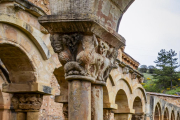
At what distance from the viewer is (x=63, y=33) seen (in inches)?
134

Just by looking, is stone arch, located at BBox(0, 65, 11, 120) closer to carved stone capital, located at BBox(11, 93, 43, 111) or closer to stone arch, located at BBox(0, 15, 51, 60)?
carved stone capital, located at BBox(11, 93, 43, 111)

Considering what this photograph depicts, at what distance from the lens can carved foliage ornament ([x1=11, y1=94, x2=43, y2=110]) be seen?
20.6ft

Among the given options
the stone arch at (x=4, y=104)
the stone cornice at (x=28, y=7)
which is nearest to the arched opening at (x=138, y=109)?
the stone arch at (x=4, y=104)

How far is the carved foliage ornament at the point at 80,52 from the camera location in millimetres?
3322

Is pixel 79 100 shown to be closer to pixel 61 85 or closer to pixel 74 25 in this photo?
pixel 74 25

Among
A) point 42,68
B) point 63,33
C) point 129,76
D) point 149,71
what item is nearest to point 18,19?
point 42,68

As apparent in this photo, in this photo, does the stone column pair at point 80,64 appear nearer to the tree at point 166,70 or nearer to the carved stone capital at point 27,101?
the carved stone capital at point 27,101

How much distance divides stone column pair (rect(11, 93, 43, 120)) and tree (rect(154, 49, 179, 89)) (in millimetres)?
35033

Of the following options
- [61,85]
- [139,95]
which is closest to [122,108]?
[139,95]

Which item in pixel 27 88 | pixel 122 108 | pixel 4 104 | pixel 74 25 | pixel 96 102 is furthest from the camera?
pixel 122 108

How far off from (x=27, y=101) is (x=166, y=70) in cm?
3685

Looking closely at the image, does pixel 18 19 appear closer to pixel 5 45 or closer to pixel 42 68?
pixel 5 45

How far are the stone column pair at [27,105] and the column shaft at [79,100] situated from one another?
3.09m

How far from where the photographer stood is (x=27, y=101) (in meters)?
6.34
